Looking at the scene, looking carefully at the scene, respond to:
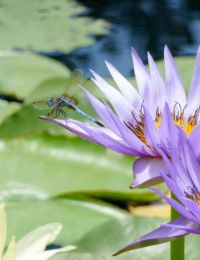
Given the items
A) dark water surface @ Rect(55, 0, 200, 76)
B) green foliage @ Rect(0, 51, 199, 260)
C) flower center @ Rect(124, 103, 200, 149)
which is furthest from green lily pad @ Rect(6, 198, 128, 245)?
dark water surface @ Rect(55, 0, 200, 76)

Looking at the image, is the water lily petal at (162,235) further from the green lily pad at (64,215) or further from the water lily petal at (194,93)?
the green lily pad at (64,215)

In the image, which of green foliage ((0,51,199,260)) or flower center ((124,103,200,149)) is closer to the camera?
flower center ((124,103,200,149))

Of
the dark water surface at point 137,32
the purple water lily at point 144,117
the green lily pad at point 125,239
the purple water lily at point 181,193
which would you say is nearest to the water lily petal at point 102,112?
the purple water lily at point 144,117

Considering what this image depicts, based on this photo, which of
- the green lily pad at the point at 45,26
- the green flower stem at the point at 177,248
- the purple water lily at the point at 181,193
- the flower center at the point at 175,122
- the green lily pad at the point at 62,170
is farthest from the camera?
the green lily pad at the point at 45,26

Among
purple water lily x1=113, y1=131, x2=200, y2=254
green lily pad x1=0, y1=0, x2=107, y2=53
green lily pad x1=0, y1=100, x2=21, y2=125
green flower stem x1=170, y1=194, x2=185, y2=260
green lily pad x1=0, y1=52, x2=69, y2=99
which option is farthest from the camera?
green lily pad x1=0, y1=0, x2=107, y2=53

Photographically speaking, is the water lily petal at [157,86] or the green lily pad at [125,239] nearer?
the water lily petal at [157,86]

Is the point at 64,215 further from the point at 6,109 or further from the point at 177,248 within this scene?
the point at 177,248

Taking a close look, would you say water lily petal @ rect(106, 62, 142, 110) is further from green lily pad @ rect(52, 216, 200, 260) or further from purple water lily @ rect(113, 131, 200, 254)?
green lily pad @ rect(52, 216, 200, 260)
